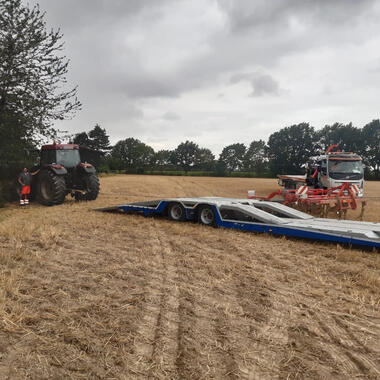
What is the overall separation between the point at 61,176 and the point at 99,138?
7007cm

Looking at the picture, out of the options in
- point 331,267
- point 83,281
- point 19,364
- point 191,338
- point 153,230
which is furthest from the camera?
point 153,230

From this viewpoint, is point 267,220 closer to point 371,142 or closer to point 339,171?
point 339,171

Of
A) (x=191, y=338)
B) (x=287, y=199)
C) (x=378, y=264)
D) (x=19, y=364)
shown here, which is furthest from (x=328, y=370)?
(x=287, y=199)

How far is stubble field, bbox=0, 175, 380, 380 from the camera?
2248mm

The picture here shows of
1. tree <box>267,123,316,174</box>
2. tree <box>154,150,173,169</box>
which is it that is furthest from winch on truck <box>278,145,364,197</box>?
tree <box>154,150,173,169</box>

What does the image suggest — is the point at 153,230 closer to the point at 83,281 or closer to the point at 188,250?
the point at 188,250

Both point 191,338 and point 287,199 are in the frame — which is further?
point 287,199

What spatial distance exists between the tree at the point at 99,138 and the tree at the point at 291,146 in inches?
1506

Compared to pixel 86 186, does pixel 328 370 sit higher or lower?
lower

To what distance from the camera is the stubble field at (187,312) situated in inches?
88.5

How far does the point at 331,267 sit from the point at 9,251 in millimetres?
4800

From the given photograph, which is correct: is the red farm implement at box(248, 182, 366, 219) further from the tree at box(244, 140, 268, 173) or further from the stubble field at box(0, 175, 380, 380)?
the tree at box(244, 140, 268, 173)

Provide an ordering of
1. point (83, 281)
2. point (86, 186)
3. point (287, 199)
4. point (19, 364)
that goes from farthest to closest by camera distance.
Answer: point (86, 186) < point (287, 199) < point (83, 281) < point (19, 364)

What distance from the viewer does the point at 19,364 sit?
2215 mm
